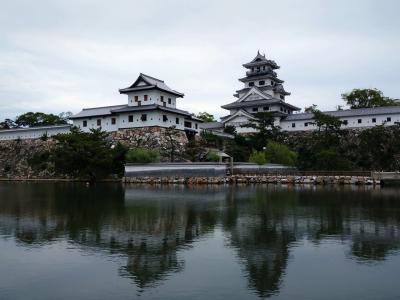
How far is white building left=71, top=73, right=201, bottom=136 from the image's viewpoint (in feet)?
173

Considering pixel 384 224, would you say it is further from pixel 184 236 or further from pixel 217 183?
pixel 217 183

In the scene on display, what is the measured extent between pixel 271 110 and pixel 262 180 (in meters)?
21.1

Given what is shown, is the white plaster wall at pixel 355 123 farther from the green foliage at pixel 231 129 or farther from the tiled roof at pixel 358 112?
the green foliage at pixel 231 129

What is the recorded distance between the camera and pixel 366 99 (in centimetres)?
7044

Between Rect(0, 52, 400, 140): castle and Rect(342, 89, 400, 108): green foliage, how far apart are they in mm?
9636

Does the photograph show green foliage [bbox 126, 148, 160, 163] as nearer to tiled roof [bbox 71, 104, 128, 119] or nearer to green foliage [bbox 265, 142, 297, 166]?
tiled roof [bbox 71, 104, 128, 119]

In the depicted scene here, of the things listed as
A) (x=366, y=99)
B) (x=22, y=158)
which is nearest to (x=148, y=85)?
(x=22, y=158)

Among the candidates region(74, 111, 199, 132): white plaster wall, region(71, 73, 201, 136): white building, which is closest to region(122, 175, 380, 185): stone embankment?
region(74, 111, 199, 132): white plaster wall

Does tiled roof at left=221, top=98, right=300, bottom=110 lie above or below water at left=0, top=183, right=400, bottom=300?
above

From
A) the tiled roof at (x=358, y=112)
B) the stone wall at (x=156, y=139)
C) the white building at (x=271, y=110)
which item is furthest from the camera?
the white building at (x=271, y=110)

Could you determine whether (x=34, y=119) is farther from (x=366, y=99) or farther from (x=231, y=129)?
(x=366, y=99)

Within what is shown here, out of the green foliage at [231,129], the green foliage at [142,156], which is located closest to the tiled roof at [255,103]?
the green foliage at [231,129]

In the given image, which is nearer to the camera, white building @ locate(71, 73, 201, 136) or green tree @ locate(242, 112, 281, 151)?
white building @ locate(71, 73, 201, 136)

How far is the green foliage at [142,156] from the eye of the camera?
153 feet
